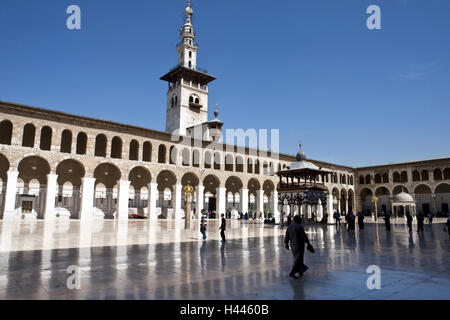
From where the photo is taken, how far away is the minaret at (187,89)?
140 feet

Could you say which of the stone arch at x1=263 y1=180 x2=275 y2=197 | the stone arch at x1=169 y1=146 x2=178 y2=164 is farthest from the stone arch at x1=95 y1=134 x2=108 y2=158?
the stone arch at x1=263 y1=180 x2=275 y2=197

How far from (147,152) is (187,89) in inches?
631

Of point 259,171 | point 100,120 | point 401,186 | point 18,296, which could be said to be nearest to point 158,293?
point 18,296

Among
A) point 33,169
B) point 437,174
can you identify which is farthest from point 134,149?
point 437,174

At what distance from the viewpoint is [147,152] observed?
1201 inches

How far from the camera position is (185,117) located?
140ft

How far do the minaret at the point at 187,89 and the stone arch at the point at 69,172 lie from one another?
15.6 m

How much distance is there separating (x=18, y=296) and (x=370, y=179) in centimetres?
5283

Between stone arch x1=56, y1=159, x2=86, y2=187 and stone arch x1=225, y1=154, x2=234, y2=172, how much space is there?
1502 cm

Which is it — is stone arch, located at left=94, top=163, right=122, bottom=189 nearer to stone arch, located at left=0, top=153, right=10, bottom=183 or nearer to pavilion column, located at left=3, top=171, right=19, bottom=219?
stone arch, located at left=0, top=153, right=10, bottom=183

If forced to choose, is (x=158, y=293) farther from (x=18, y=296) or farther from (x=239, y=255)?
(x=239, y=255)

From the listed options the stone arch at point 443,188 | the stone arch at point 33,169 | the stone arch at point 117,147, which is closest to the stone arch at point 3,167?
the stone arch at point 33,169

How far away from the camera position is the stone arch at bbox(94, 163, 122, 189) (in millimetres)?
30078
